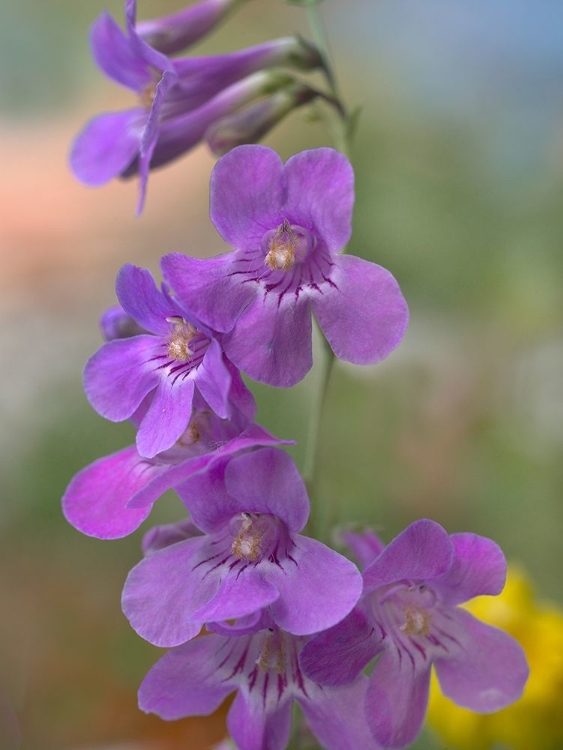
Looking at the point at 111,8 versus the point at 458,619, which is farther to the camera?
the point at 111,8

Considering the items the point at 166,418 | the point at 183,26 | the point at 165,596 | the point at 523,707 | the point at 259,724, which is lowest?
the point at 523,707

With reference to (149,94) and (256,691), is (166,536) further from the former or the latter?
(149,94)

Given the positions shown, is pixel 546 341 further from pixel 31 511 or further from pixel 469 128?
pixel 31 511

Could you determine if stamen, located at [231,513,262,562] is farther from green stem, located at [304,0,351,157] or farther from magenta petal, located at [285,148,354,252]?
green stem, located at [304,0,351,157]

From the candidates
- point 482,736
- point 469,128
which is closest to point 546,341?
point 469,128

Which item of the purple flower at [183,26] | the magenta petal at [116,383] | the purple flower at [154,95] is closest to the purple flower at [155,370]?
the magenta petal at [116,383]

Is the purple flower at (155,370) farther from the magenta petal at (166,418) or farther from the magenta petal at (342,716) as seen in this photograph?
the magenta petal at (342,716)

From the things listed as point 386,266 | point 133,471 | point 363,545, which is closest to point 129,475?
point 133,471
